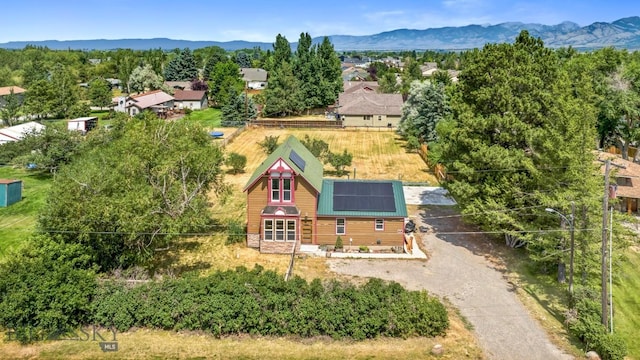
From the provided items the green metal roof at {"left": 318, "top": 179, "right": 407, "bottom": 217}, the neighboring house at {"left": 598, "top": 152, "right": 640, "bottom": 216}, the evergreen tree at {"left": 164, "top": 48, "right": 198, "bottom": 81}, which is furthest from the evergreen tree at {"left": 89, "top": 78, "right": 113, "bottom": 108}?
the neighboring house at {"left": 598, "top": 152, "right": 640, "bottom": 216}

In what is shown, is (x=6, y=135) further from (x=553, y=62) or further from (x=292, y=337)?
(x=553, y=62)

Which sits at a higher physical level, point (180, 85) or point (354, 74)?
point (354, 74)

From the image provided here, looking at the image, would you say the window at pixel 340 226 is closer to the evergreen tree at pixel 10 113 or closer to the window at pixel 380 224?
the window at pixel 380 224

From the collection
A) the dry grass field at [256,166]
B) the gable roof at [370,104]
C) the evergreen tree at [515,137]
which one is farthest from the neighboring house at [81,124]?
the evergreen tree at [515,137]

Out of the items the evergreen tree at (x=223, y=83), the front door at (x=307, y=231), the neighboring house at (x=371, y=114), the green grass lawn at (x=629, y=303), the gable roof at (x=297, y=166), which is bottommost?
the green grass lawn at (x=629, y=303)

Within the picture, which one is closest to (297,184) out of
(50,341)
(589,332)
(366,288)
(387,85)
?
(366,288)

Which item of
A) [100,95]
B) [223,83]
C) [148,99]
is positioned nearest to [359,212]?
[148,99]

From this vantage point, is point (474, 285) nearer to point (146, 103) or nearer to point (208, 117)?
point (208, 117)
